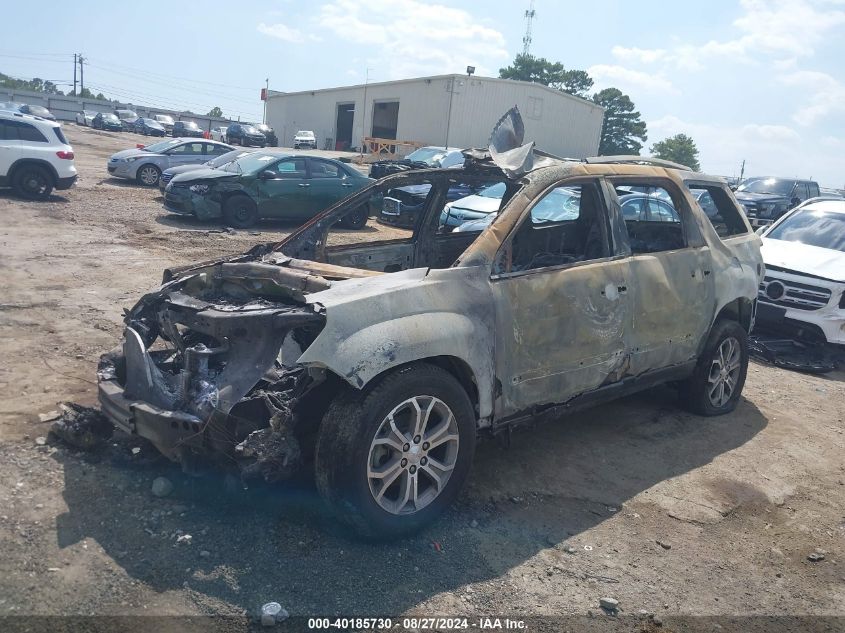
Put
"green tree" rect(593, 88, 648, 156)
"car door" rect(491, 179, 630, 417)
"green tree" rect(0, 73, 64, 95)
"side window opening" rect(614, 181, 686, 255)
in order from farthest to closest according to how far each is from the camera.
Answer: "green tree" rect(0, 73, 64, 95)
"green tree" rect(593, 88, 648, 156)
"side window opening" rect(614, 181, 686, 255)
"car door" rect(491, 179, 630, 417)

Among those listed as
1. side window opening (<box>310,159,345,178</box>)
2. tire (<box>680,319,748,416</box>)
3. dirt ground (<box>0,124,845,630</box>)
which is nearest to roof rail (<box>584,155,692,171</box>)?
tire (<box>680,319,748,416</box>)

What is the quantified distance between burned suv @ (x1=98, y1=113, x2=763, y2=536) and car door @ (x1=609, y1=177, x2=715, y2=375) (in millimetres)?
16

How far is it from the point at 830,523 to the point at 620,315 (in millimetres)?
1813

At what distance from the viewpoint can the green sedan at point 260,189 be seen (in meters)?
13.8

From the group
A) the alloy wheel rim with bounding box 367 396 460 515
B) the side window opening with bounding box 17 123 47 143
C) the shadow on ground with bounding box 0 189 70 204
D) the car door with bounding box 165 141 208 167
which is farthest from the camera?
the car door with bounding box 165 141 208 167

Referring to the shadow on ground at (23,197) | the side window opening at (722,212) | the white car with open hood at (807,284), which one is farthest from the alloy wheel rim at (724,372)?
the shadow on ground at (23,197)

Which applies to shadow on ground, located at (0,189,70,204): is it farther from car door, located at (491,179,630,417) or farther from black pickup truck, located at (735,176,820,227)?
black pickup truck, located at (735,176,820,227)

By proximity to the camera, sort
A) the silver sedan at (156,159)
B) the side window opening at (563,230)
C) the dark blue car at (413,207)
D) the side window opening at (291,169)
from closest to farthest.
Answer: the side window opening at (563,230) → the dark blue car at (413,207) → the side window opening at (291,169) → the silver sedan at (156,159)

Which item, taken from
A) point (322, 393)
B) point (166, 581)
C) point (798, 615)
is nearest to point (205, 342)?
point (322, 393)

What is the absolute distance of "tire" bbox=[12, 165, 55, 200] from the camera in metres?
14.9

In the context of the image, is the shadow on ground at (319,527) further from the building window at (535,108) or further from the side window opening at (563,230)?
the building window at (535,108)

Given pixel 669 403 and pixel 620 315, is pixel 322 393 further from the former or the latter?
pixel 669 403

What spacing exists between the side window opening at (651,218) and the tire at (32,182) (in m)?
13.9

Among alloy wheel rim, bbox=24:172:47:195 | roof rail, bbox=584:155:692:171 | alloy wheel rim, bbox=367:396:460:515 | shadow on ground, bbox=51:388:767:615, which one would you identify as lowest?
shadow on ground, bbox=51:388:767:615
